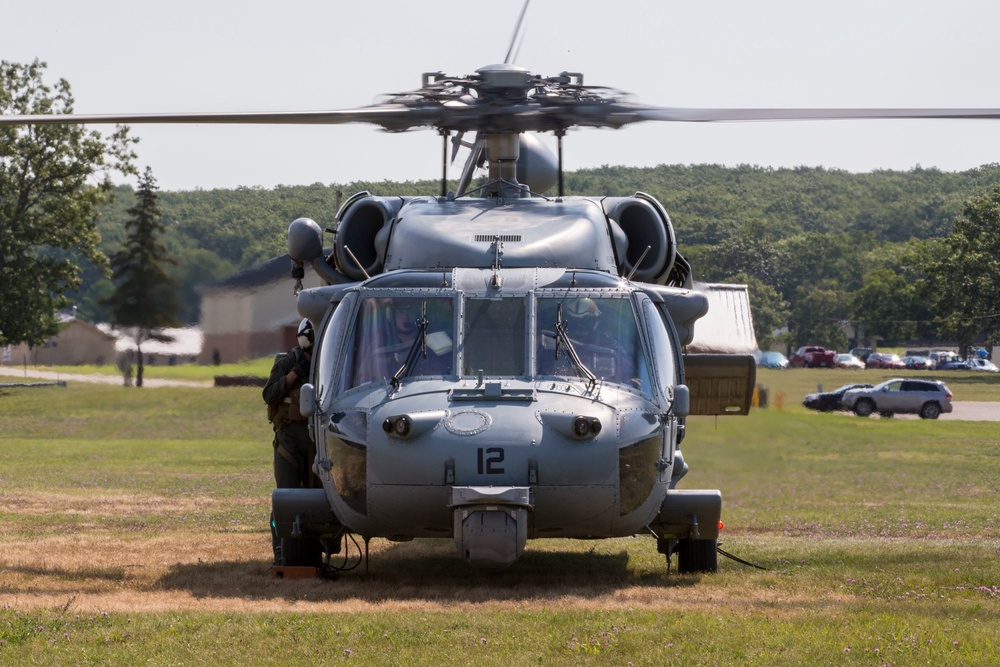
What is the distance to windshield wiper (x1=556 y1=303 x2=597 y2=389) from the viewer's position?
1117 cm

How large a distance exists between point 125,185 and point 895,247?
1973 inches

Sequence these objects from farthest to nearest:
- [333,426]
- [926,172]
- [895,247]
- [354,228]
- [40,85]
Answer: [926,172] → [895,247] → [40,85] → [354,228] → [333,426]

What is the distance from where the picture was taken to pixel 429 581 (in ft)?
38.6

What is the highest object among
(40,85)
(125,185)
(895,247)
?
(40,85)

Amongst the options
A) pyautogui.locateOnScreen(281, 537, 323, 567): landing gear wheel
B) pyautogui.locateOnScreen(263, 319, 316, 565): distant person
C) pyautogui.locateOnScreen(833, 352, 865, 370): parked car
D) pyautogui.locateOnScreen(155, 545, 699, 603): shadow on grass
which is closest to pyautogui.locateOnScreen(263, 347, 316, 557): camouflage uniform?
pyautogui.locateOnScreen(263, 319, 316, 565): distant person

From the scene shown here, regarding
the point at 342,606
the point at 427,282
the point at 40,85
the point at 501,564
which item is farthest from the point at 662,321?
the point at 40,85

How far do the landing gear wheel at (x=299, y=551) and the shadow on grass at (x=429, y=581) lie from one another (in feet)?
0.74

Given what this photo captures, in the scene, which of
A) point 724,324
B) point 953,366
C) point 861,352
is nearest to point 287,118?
point 724,324

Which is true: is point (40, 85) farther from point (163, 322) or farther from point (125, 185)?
point (163, 322)

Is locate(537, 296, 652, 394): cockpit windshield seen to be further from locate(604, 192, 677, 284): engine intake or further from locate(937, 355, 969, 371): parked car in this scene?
locate(937, 355, 969, 371): parked car

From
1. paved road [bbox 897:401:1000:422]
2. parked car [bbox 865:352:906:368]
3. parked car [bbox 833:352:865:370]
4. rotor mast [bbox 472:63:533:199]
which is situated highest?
rotor mast [bbox 472:63:533:199]

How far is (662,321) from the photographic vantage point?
11922 mm

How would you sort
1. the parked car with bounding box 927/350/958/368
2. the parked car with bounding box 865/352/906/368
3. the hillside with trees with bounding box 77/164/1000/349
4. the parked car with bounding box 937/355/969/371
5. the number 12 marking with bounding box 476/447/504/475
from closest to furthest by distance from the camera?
the number 12 marking with bounding box 476/447/504/475, the hillside with trees with bounding box 77/164/1000/349, the parked car with bounding box 937/355/969/371, the parked car with bounding box 865/352/906/368, the parked car with bounding box 927/350/958/368

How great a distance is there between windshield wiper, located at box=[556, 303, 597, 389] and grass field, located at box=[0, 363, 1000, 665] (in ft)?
5.01
